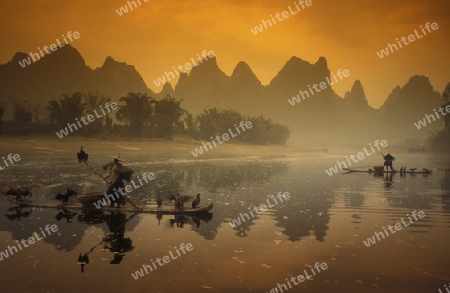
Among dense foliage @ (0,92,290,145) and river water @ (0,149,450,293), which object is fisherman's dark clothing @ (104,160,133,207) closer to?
river water @ (0,149,450,293)

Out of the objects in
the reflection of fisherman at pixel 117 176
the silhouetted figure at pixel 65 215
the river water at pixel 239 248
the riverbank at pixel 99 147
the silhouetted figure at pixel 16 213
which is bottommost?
the river water at pixel 239 248

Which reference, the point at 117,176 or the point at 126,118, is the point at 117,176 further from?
the point at 126,118

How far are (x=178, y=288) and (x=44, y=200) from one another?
1506 centimetres

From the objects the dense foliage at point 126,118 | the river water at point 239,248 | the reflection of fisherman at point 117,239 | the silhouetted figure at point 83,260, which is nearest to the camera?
the river water at point 239,248

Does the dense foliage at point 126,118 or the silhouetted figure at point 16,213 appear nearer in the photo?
the silhouetted figure at point 16,213

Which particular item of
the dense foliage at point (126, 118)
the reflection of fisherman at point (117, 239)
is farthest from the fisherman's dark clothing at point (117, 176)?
the dense foliage at point (126, 118)

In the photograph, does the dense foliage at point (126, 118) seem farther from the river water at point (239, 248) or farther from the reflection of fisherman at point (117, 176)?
the reflection of fisherman at point (117, 176)

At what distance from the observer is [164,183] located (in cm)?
3072

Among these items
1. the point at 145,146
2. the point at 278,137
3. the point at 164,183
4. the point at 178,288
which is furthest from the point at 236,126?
the point at 178,288

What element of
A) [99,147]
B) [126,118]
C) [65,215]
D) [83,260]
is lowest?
[83,260]

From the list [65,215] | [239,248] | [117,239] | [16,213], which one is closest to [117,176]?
[65,215]

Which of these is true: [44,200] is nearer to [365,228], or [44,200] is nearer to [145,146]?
[365,228]

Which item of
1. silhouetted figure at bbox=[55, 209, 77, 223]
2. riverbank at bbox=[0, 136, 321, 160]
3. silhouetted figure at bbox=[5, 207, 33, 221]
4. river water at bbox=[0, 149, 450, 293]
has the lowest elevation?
river water at bbox=[0, 149, 450, 293]

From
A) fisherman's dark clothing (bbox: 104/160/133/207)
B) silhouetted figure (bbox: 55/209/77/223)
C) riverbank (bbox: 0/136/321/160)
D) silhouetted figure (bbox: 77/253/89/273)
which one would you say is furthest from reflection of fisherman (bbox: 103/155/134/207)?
riverbank (bbox: 0/136/321/160)
